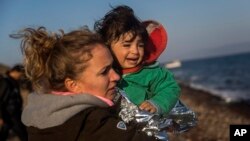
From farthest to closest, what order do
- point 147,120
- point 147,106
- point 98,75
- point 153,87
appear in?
1. point 153,87
2. point 147,106
3. point 147,120
4. point 98,75

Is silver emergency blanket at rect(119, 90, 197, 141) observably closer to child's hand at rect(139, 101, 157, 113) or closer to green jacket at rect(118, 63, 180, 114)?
child's hand at rect(139, 101, 157, 113)

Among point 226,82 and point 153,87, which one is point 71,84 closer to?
point 153,87

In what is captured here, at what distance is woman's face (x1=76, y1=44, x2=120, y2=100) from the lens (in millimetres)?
2426

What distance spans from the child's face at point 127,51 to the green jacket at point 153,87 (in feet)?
0.29

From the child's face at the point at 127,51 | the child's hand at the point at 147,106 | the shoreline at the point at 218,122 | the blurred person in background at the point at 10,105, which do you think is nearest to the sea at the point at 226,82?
the shoreline at the point at 218,122

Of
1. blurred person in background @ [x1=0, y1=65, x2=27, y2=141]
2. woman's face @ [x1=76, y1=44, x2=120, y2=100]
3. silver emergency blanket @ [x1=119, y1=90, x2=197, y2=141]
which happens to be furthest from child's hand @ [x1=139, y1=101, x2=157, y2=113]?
blurred person in background @ [x1=0, y1=65, x2=27, y2=141]

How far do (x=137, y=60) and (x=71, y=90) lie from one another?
3.14ft

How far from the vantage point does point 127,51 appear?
325cm

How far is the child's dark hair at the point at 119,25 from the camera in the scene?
10.8 feet

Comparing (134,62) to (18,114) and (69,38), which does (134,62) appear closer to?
(69,38)

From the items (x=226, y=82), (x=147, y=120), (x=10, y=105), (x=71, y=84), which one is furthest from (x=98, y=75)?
(x=226, y=82)

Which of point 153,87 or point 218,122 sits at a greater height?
point 153,87

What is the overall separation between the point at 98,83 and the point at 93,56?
0.52ft

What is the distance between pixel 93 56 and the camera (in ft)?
7.93
